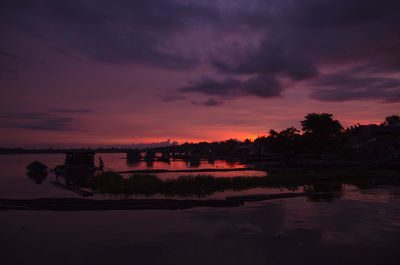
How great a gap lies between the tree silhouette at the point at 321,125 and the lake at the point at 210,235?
53826 millimetres

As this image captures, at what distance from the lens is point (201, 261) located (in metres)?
8.31

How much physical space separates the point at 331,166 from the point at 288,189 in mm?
19939

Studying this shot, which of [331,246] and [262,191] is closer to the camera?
[331,246]

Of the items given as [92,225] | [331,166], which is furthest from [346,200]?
[331,166]

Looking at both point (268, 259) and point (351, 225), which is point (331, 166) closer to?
point (351, 225)

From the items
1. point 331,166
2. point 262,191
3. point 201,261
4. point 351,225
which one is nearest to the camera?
point 201,261

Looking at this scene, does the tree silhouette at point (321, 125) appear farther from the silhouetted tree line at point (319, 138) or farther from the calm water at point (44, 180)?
the calm water at point (44, 180)

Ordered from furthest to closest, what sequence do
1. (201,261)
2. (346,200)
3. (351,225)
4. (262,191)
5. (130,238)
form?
(262,191)
(346,200)
(351,225)
(130,238)
(201,261)

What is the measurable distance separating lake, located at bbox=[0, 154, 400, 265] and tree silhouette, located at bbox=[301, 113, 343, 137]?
53.8 m

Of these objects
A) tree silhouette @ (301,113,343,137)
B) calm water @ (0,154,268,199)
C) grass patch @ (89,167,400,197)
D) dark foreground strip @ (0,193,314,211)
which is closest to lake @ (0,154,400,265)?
dark foreground strip @ (0,193,314,211)

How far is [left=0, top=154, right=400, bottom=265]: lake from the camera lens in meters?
8.59

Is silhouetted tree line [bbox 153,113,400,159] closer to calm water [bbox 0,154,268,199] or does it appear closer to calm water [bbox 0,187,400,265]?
calm water [bbox 0,154,268,199]

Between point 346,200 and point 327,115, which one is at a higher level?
point 327,115

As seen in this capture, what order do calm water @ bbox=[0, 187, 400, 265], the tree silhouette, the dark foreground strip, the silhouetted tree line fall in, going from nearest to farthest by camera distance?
calm water @ bbox=[0, 187, 400, 265] < the dark foreground strip < the silhouetted tree line < the tree silhouette
